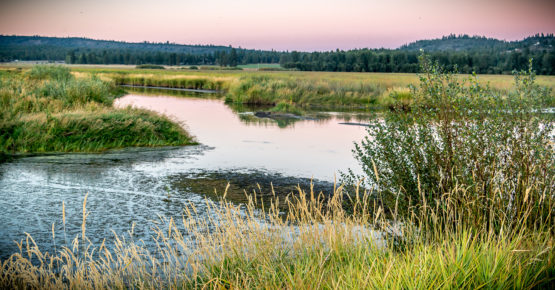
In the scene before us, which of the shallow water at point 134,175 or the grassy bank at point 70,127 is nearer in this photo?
the shallow water at point 134,175

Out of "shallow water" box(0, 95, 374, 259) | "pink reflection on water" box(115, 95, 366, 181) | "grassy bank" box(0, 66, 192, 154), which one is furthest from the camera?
"grassy bank" box(0, 66, 192, 154)

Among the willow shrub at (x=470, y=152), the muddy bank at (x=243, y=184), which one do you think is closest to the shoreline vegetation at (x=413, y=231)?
the willow shrub at (x=470, y=152)

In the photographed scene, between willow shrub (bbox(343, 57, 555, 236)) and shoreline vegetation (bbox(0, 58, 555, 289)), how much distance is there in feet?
0.07

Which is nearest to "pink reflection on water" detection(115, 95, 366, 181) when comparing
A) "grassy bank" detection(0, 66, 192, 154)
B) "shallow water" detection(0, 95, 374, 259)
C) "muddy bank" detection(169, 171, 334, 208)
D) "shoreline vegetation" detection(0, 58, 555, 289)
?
"shallow water" detection(0, 95, 374, 259)

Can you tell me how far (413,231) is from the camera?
643 cm

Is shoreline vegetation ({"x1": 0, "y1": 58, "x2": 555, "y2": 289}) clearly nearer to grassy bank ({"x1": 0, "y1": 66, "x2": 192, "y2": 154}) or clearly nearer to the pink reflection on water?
the pink reflection on water

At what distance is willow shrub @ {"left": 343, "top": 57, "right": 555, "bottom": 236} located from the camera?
626 cm

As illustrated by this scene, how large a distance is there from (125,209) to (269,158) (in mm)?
6571

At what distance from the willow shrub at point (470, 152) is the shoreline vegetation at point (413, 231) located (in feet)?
0.07

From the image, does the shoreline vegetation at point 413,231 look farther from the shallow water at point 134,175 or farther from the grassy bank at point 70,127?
the grassy bank at point 70,127

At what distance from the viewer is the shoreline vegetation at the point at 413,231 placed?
4570mm

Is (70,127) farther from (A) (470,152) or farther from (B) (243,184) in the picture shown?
(A) (470,152)

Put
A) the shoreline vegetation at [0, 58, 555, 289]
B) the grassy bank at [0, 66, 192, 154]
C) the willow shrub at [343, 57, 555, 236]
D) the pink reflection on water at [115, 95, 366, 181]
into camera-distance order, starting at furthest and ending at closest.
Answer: the grassy bank at [0, 66, 192, 154], the pink reflection on water at [115, 95, 366, 181], the willow shrub at [343, 57, 555, 236], the shoreline vegetation at [0, 58, 555, 289]

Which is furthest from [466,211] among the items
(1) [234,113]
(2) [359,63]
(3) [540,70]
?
(2) [359,63]
